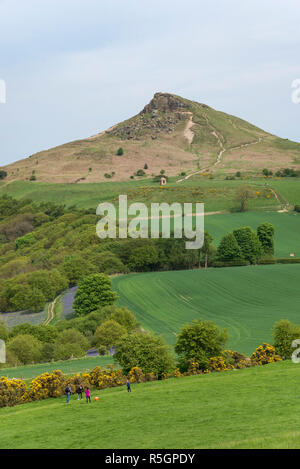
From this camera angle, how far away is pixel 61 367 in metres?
56.2

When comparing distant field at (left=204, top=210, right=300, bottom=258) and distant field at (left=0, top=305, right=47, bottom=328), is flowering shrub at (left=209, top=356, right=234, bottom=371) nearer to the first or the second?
distant field at (left=0, top=305, right=47, bottom=328)

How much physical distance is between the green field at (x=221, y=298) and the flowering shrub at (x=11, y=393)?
985 inches

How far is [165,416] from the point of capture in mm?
30828

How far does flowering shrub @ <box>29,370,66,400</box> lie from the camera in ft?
138

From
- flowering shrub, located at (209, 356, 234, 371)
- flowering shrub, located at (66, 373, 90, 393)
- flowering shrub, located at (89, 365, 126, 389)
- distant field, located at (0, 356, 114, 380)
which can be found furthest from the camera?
distant field, located at (0, 356, 114, 380)

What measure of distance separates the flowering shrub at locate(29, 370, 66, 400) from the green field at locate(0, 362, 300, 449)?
1.19m

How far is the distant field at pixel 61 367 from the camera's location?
53750 millimetres

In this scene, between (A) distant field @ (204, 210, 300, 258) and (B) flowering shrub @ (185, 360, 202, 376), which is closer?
(B) flowering shrub @ (185, 360, 202, 376)

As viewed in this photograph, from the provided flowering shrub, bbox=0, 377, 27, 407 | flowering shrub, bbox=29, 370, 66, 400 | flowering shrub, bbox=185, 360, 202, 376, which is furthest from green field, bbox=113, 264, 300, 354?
flowering shrub, bbox=0, 377, 27, 407

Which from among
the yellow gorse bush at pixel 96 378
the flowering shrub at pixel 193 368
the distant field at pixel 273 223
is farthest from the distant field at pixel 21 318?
the distant field at pixel 273 223

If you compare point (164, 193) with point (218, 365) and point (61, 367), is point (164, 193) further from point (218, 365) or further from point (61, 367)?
point (218, 365)

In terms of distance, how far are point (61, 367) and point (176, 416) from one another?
27872 mm

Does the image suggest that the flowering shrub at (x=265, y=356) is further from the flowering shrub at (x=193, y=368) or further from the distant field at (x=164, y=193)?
the distant field at (x=164, y=193)
